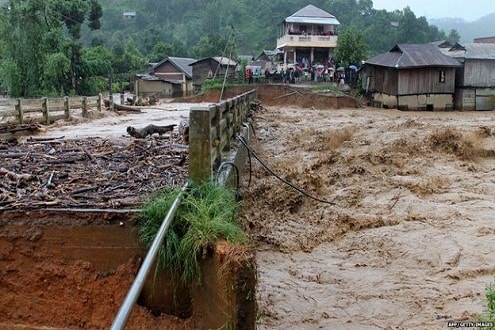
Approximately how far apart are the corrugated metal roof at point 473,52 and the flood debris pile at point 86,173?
3063 centimetres

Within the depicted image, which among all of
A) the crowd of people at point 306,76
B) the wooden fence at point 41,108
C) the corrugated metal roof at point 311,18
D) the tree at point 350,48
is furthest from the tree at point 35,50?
the corrugated metal roof at point 311,18

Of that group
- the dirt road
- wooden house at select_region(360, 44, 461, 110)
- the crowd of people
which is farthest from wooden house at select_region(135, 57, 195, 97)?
the dirt road

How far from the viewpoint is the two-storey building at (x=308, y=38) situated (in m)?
53.4

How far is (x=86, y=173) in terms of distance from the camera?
254 inches

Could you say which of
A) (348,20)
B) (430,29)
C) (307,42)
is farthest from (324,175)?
(348,20)

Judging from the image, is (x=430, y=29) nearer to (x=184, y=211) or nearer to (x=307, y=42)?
(x=307, y=42)

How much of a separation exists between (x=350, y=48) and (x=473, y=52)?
10944 millimetres

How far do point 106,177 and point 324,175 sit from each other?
7450 millimetres

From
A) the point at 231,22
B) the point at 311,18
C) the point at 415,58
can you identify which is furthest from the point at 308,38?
the point at 231,22

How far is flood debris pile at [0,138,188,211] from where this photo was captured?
16.9 ft

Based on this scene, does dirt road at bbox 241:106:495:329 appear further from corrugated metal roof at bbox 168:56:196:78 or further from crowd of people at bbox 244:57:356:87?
corrugated metal roof at bbox 168:56:196:78

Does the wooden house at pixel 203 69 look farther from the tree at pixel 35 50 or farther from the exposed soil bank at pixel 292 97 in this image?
the tree at pixel 35 50

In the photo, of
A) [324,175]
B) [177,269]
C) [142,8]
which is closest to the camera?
[177,269]

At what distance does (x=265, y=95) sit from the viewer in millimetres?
39625
